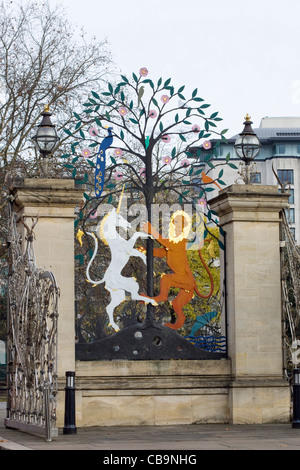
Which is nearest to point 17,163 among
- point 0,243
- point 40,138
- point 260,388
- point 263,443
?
point 0,243

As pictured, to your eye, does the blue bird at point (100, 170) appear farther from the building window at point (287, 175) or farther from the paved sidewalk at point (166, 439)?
the building window at point (287, 175)

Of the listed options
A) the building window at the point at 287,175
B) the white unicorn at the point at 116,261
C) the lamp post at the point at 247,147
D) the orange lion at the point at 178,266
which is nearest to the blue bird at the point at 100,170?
the white unicorn at the point at 116,261

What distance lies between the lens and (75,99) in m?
31.7

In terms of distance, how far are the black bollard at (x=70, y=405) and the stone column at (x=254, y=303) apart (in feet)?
10.1

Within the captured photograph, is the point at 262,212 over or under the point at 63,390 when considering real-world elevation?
over

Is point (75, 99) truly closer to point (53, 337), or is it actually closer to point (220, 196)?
point (220, 196)

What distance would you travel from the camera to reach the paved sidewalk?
1238cm

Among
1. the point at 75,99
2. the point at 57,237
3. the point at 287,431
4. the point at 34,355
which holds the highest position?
the point at 75,99

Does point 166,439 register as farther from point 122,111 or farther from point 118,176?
point 122,111

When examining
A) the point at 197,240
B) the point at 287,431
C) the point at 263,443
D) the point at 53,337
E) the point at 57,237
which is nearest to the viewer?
the point at 263,443

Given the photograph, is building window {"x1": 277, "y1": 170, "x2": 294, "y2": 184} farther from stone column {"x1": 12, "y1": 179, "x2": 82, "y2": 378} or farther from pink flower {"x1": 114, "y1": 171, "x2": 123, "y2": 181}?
stone column {"x1": 12, "y1": 179, "x2": 82, "y2": 378}

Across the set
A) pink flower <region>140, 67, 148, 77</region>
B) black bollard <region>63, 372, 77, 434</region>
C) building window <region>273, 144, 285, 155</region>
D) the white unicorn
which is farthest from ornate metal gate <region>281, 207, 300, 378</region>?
building window <region>273, 144, 285, 155</region>

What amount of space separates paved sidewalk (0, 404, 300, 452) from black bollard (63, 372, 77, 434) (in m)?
0.13

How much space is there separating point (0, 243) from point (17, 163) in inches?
101
